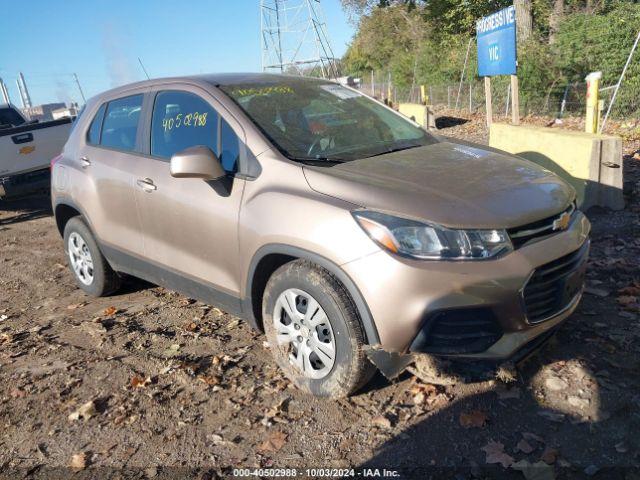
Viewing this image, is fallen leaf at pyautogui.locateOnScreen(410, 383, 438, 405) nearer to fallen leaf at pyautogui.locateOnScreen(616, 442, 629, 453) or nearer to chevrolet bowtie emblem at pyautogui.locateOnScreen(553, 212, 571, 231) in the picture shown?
fallen leaf at pyautogui.locateOnScreen(616, 442, 629, 453)

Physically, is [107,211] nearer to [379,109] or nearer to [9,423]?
[9,423]

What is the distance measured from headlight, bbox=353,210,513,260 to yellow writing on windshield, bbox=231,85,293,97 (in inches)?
62.9

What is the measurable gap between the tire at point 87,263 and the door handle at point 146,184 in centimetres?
107

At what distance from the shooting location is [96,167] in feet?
15.2

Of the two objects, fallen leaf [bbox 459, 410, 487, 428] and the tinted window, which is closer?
fallen leaf [bbox 459, 410, 487, 428]

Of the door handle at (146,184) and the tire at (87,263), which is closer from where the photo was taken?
the door handle at (146,184)

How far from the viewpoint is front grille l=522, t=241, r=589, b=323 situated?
2.81 metres

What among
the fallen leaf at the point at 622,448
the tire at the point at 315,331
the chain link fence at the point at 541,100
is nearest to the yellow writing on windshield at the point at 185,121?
the tire at the point at 315,331

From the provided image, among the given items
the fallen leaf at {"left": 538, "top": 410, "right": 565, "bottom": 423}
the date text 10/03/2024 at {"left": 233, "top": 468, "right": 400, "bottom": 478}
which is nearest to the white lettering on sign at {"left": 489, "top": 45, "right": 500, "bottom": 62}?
the fallen leaf at {"left": 538, "top": 410, "right": 565, "bottom": 423}

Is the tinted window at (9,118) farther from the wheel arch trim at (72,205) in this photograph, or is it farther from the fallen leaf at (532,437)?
the fallen leaf at (532,437)

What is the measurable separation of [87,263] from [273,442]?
10.0ft

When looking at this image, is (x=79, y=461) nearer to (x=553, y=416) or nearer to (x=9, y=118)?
(x=553, y=416)

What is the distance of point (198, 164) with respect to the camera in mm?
3316

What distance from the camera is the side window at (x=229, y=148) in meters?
3.48
